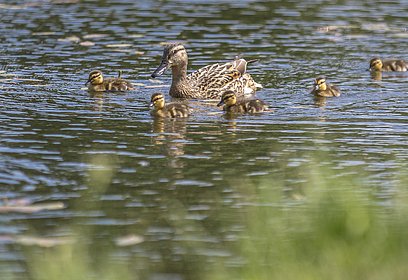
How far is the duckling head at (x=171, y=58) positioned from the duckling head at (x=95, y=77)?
2.27ft

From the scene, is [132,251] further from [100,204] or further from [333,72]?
[333,72]

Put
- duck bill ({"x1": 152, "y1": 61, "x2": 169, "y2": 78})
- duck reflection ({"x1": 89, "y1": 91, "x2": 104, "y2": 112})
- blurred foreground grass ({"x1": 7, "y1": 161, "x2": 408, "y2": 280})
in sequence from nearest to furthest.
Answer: blurred foreground grass ({"x1": 7, "y1": 161, "x2": 408, "y2": 280}), duck reflection ({"x1": 89, "y1": 91, "x2": 104, "y2": 112}), duck bill ({"x1": 152, "y1": 61, "x2": 169, "y2": 78})

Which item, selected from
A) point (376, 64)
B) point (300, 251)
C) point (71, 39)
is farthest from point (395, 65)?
point (300, 251)

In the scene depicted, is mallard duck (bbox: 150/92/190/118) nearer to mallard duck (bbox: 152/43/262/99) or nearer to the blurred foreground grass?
mallard duck (bbox: 152/43/262/99)

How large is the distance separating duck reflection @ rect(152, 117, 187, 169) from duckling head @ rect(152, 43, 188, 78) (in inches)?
72.4

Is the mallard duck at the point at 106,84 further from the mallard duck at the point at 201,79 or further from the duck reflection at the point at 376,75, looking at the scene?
the duck reflection at the point at 376,75

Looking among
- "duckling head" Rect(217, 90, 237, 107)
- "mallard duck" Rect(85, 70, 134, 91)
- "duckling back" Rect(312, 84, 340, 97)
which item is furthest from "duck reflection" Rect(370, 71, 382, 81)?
"mallard duck" Rect(85, 70, 134, 91)

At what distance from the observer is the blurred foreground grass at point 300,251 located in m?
5.91

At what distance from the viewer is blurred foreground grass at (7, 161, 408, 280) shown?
5.91 meters

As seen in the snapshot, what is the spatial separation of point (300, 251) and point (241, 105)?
18.2 feet

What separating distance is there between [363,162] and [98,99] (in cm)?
396

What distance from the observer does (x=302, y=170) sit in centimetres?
884

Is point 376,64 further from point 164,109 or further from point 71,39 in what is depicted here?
point 71,39

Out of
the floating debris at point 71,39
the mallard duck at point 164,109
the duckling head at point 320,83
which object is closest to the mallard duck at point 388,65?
the duckling head at point 320,83
